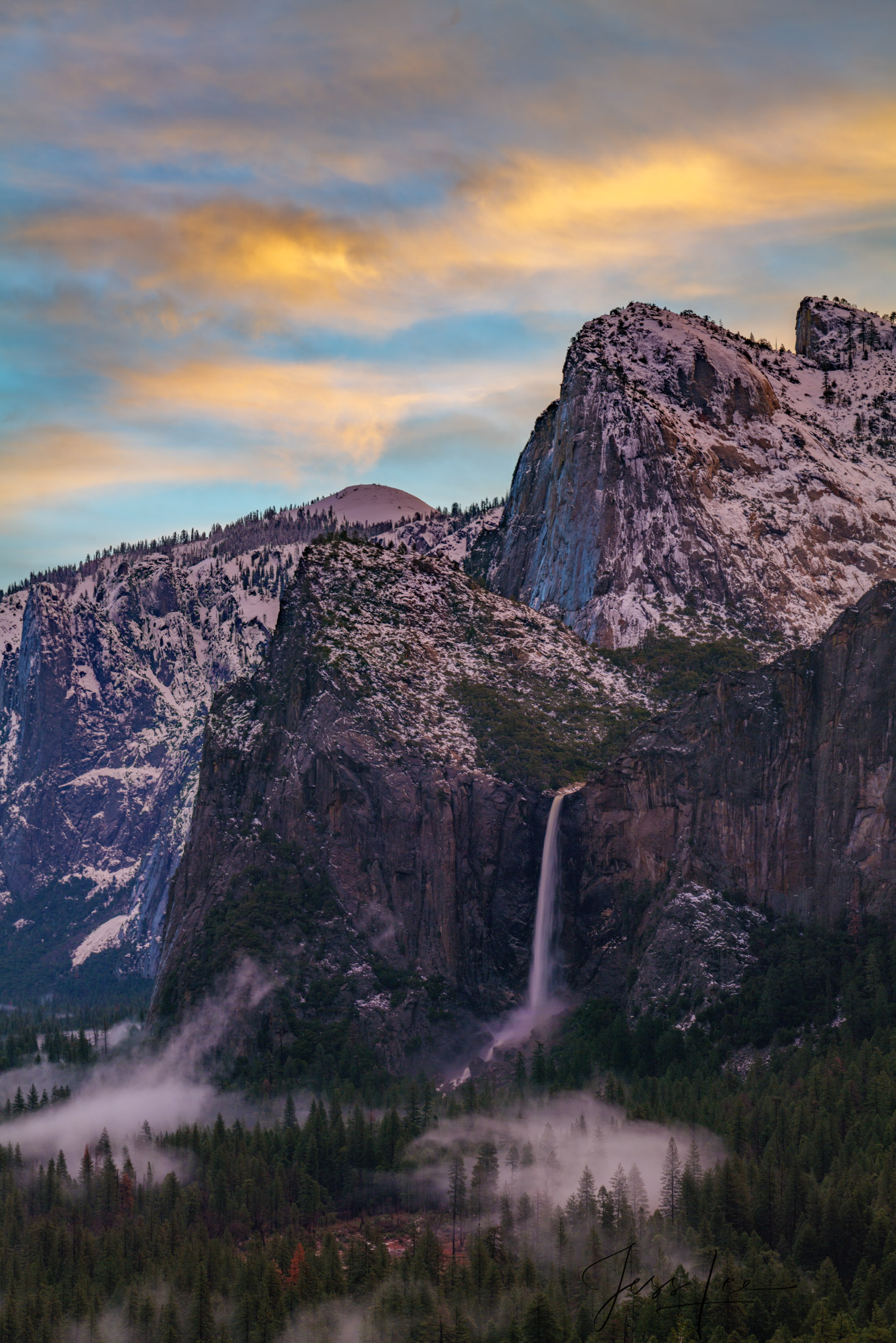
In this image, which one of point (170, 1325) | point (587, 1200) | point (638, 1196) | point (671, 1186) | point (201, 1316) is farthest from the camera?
point (587, 1200)

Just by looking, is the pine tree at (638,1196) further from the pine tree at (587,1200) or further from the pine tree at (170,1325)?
the pine tree at (170,1325)

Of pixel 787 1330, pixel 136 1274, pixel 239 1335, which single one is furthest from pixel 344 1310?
pixel 787 1330

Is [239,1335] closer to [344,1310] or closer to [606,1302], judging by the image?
[344,1310]

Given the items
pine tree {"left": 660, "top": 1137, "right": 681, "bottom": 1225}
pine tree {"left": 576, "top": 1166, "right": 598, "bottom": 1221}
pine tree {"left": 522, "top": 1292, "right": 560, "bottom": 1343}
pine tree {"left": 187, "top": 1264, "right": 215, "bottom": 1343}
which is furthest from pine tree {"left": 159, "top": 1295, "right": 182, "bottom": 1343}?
pine tree {"left": 660, "top": 1137, "right": 681, "bottom": 1225}

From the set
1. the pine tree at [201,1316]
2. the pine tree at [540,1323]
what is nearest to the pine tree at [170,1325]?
the pine tree at [201,1316]

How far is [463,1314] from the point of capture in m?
180

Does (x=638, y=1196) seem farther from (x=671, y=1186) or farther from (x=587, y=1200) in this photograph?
(x=587, y=1200)

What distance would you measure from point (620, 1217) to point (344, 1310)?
26.5m
